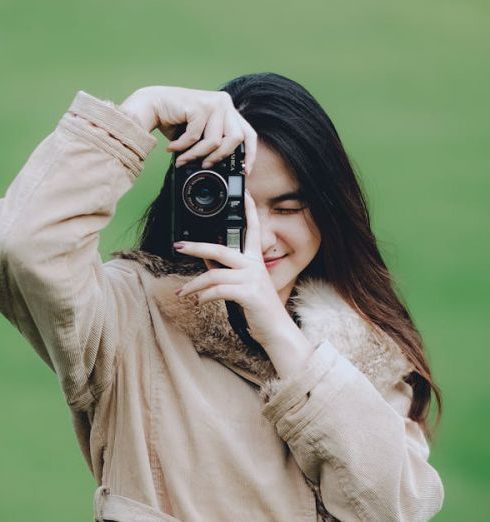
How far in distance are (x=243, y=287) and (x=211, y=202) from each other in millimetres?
113

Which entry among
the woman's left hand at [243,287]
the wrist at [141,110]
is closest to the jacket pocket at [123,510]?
the woman's left hand at [243,287]

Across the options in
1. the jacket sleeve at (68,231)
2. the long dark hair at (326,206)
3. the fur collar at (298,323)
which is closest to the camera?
the jacket sleeve at (68,231)

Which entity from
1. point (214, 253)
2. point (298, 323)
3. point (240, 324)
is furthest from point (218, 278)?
point (298, 323)

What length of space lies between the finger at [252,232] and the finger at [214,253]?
0.11ft

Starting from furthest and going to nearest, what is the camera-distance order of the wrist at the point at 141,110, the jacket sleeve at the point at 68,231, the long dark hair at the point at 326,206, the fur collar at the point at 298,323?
the long dark hair at the point at 326,206 → the fur collar at the point at 298,323 → the wrist at the point at 141,110 → the jacket sleeve at the point at 68,231

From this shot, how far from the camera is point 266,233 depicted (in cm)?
165

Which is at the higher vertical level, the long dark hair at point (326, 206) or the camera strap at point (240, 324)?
the long dark hair at point (326, 206)

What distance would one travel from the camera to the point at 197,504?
155 cm

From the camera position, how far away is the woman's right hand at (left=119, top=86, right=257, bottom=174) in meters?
1.51

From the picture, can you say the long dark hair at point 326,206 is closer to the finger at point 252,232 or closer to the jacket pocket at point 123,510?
the finger at point 252,232

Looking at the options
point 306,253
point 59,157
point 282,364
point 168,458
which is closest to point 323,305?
point 306,253

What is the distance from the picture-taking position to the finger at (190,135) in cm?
151

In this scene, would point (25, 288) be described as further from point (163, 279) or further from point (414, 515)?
point (414, 515)

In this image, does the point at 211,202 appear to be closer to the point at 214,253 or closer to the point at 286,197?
the point at 214,253
